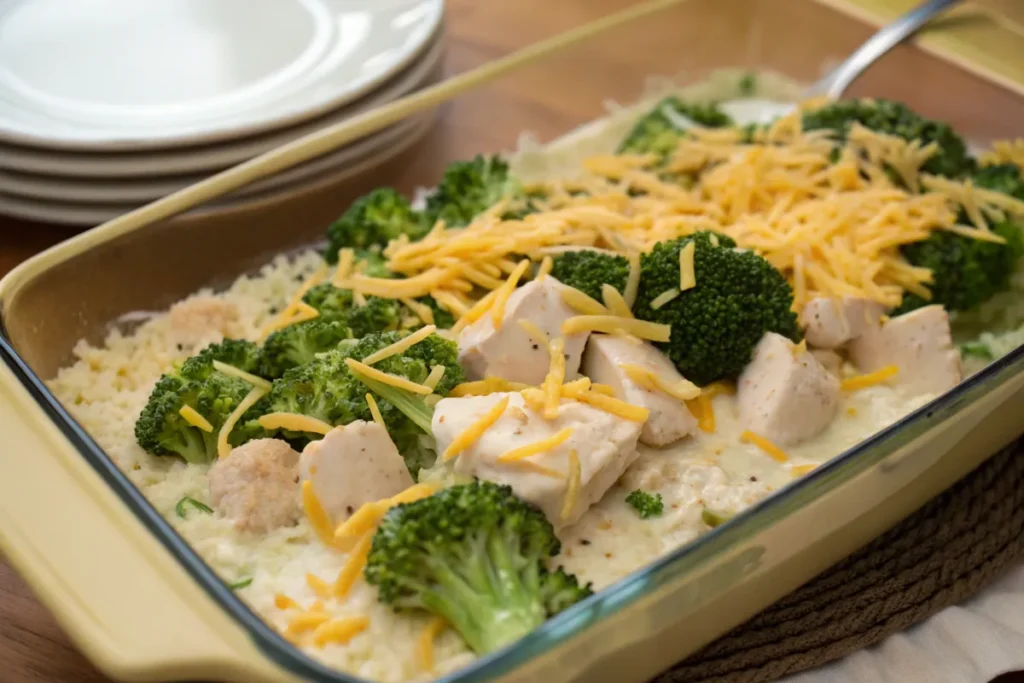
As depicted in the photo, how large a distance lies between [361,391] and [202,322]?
1.27 ft

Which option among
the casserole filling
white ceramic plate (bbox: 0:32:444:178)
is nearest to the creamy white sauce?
the casserole filling

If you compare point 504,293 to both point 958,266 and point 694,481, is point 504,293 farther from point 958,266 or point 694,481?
point 958,266

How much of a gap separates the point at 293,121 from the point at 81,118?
0.40 meters

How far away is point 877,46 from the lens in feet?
7.03

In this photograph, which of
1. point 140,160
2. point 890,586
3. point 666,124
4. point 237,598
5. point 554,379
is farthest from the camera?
point 666,124

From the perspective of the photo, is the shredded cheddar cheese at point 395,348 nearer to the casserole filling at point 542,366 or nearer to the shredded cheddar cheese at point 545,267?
the casserole filling at point 542,366

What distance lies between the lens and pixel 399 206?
1706 millimetres

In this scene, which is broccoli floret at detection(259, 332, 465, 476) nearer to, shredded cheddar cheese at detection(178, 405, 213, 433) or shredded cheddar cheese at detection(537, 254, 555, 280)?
shredded cheddar cheese at detection(178, 405, 213, 433)

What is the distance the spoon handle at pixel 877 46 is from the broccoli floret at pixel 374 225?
961 millimetres

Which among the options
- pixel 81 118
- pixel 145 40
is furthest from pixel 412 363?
pixel 145 40

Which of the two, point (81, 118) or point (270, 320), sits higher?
point (81, 118)

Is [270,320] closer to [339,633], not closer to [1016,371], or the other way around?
[339,633]

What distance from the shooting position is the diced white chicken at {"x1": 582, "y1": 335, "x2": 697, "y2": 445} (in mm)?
1313

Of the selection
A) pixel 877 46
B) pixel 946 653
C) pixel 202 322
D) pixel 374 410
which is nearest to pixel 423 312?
pixel 374 410
